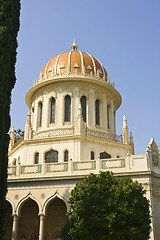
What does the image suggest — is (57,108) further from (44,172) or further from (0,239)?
(0,239)

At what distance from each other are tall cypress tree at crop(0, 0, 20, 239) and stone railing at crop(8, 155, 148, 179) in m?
5.95

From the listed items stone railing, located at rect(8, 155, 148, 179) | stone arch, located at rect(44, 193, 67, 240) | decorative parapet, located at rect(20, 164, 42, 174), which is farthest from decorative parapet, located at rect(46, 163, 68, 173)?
stone arch, located at rect(44, 193, 67, 240)

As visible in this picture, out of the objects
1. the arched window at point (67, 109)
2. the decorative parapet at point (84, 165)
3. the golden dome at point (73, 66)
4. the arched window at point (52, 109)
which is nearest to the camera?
the decorative parapet at point (84, 165)

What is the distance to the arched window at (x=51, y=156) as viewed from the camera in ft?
95.2

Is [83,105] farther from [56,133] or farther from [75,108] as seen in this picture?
[56,133]

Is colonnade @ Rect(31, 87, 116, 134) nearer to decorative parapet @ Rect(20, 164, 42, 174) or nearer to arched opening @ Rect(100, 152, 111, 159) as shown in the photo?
arched opening @ Rect(100, 152, 111, 159)

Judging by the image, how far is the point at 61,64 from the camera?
34.0 metres

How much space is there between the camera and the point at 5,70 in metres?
18.0

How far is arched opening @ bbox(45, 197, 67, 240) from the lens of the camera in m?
24.4

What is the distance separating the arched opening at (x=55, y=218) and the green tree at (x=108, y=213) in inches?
238

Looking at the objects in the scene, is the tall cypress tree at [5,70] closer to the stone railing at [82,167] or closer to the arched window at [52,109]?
the stone railing at [82,167]

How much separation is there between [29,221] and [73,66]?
652 inches

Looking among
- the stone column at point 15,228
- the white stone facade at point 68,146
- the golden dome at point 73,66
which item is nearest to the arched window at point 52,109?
the white stone facade at point 68,146

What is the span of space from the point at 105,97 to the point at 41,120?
726cm
